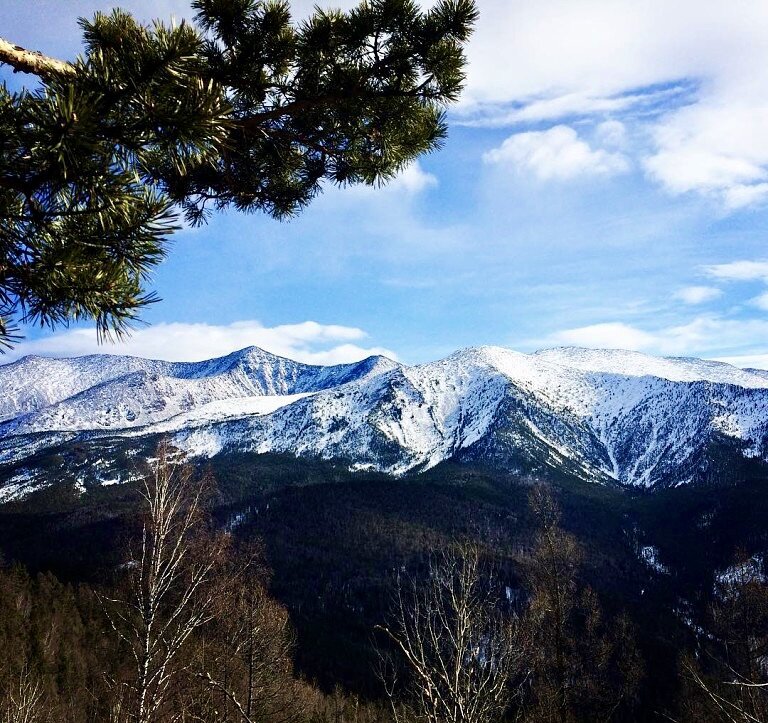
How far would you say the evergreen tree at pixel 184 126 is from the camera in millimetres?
2365

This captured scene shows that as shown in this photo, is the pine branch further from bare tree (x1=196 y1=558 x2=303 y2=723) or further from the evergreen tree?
bare tree (x1=196 y1=558 x2=303 y2=723)

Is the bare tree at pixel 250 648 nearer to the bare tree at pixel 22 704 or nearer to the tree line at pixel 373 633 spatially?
the tree line at pixel 373 633

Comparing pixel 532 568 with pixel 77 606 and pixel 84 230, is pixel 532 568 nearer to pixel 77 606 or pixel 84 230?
pixel 84 230

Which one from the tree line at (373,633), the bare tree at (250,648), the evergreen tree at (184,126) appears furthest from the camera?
the bare tree at (250,648)

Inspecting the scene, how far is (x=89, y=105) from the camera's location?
219cm

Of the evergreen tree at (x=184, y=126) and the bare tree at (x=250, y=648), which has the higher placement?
the evergreen tree at (x=184, y=126)

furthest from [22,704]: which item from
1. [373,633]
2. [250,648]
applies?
[373,633]

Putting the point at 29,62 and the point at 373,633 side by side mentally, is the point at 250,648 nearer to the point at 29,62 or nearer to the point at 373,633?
the point at 373,633

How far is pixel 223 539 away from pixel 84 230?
17023 mm

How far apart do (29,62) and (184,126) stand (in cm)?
89

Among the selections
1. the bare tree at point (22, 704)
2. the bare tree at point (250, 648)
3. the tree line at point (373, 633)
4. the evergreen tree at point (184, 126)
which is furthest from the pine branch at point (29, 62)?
the bare tree at point (250, 648)

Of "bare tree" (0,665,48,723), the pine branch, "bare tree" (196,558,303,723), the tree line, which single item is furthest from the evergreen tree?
"bare tree" (196,558,303,723)

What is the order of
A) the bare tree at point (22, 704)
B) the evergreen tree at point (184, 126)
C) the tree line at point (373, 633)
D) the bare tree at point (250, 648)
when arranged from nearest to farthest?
the evergreen tree at point (184, 126), the tree line at point (373, 633), the bare tree at point (22, 704), the bare tree at point (250, 648)

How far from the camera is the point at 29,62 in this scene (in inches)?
103
